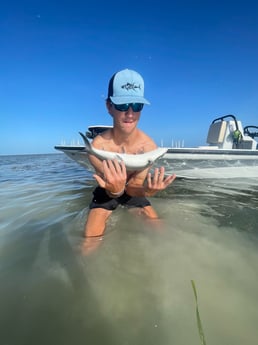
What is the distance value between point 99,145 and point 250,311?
2.37 meters

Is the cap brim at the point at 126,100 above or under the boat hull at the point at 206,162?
above

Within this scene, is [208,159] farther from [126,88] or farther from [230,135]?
[126,88]

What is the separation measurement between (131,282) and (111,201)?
1.55 meters

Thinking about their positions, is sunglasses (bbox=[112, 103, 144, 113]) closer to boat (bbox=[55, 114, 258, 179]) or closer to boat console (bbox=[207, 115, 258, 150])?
boat (bbox=[55, 114, 258, 179])

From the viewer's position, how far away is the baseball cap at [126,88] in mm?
2646

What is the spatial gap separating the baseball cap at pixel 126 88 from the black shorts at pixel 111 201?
4.18 feet

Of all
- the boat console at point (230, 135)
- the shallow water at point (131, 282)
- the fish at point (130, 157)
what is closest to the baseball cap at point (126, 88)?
the fish at point (130, 157)

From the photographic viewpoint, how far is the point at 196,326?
4.23 feet

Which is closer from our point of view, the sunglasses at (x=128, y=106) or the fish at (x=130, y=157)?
the fish at (x=130, y=157)

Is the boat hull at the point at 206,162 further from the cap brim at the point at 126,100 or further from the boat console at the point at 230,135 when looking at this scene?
the cap brim at the point at 126,100

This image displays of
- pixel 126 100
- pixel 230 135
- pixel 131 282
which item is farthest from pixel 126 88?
pixel 230 135

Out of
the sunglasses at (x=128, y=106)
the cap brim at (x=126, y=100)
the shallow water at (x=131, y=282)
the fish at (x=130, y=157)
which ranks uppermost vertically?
the cap brim at (x=126, y=100)

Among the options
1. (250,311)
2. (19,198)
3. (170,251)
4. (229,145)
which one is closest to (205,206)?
(170,251)

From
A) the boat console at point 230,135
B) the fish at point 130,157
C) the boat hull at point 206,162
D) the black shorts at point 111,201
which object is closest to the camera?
the fish at point 130,157
